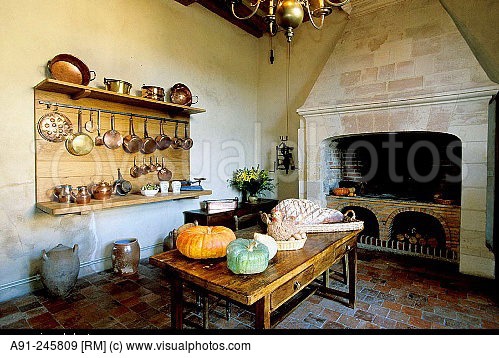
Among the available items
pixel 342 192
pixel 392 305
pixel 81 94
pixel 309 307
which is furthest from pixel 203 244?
pixel 342 192

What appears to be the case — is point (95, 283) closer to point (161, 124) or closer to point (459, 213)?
point (161, 124)

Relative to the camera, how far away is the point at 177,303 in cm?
188

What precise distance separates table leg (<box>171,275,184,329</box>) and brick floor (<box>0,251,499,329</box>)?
40 cm

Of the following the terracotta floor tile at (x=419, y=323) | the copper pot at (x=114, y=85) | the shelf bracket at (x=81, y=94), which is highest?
the copper pot at (x=114, y=85)

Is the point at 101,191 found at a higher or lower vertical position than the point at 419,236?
higher

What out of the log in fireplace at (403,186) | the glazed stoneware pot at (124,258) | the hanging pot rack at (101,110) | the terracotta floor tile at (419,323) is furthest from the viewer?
the log in fireplace at (403,186)

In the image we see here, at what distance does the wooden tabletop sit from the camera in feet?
4.54

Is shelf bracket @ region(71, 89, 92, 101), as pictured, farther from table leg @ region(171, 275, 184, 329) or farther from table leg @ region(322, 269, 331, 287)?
table leg @ region(322, 269, 331, 287)

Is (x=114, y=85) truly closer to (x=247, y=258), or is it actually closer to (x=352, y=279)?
(x=247, y=258)

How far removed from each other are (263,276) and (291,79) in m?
4.35

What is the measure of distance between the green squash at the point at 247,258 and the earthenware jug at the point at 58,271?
1.98 m

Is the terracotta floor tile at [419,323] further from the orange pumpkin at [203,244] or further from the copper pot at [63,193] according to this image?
the copper pot at [63,193]

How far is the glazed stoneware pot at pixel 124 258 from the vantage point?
10.5 feet

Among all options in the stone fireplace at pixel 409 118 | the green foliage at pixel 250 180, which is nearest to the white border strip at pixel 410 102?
the stone fireplace at pixel 409 118
